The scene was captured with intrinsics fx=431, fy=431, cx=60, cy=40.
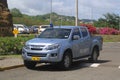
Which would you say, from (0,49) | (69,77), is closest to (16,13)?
(0,49)

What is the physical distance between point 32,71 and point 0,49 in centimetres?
698

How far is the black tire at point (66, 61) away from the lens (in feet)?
58.1

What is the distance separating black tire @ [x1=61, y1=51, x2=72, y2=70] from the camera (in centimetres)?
1770

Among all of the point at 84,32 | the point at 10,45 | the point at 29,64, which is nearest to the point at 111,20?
the point at 10,45

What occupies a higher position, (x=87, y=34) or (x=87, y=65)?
(x=87, y=34)

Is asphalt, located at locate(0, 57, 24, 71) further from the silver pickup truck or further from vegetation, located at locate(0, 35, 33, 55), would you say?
vegetation, located at locate(0, 35, 33, 55)

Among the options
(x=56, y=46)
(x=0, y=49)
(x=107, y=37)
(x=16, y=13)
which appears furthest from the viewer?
(x=16, y=13)

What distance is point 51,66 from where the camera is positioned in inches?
770

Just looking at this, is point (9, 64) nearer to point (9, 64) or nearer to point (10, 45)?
point (9, 64)

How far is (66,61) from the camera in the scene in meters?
18.0

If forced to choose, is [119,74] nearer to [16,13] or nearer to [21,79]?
[21,79]

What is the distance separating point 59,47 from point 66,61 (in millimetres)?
878

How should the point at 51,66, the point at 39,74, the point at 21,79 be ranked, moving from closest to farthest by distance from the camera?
the point at 21,79
the point at 39,74
the point at 51,66

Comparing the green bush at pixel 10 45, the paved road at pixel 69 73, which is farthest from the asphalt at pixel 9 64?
the green bush at pixel 10 45
